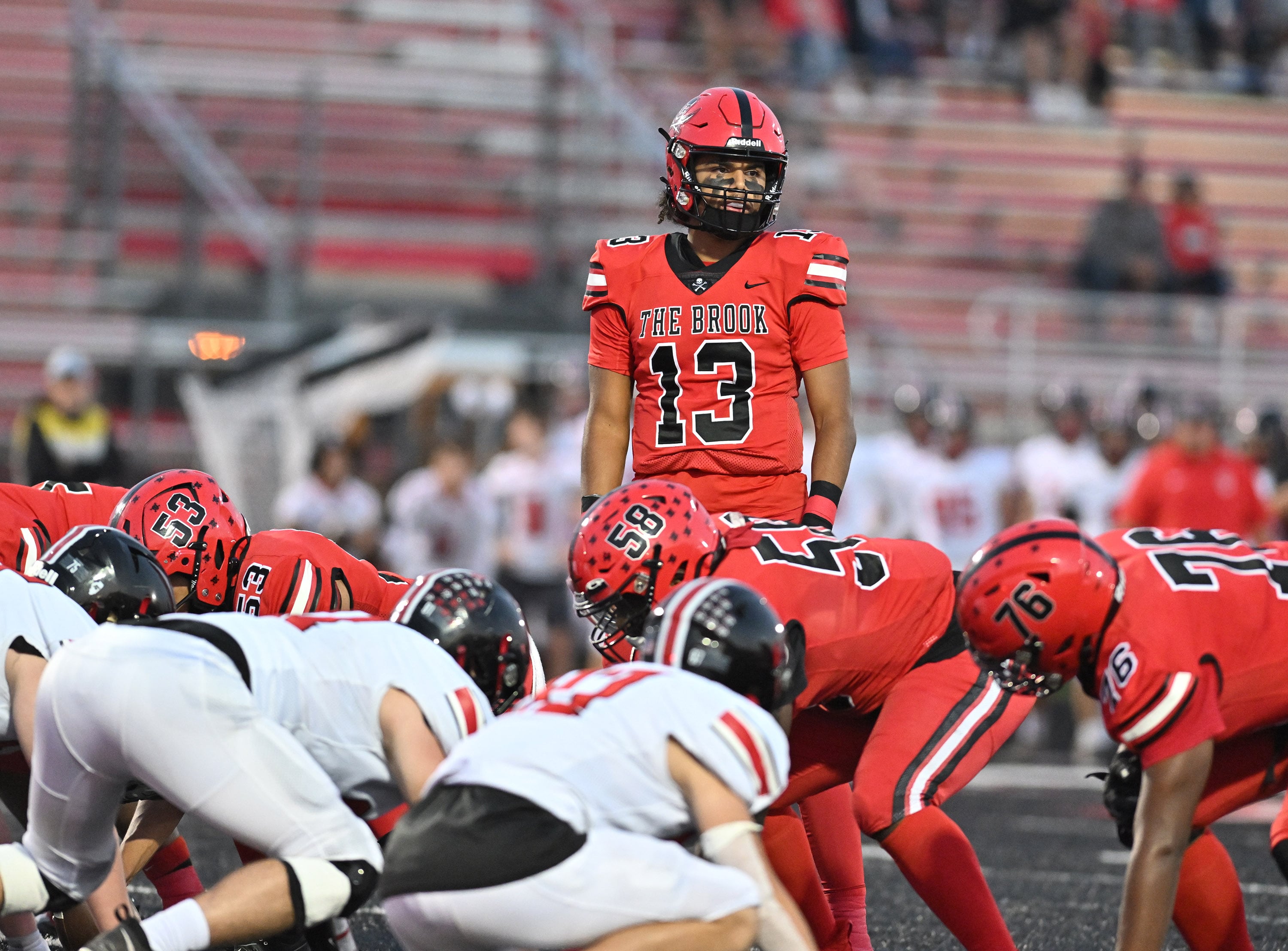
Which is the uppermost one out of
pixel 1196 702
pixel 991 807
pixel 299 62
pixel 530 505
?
pixel 299 62

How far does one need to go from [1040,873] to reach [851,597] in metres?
2.73

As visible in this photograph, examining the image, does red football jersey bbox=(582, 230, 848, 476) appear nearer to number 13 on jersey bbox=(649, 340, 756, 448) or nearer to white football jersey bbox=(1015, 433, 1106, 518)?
number 13 on jersey bbox=(649, 340, 756, 448)

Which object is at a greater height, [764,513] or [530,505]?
[764,513]

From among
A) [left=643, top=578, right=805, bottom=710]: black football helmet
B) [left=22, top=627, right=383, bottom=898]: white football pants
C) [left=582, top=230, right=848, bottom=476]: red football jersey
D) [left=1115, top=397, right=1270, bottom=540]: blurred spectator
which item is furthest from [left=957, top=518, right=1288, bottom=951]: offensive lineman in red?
[left=1115, top=397, right=1270, bottom=540]: blurred spectator

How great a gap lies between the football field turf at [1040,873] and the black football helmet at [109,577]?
1264mm

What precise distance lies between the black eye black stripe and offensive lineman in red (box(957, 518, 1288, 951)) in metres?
1.44

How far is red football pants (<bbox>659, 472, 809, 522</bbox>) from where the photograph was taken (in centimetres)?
501

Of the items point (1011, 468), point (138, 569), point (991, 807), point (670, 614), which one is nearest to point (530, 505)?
point (1011, 468)

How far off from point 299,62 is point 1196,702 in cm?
1270

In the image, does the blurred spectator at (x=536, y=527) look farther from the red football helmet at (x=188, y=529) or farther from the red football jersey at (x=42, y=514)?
the red football helmet at (x=188, y=529)

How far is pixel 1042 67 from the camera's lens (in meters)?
17.2

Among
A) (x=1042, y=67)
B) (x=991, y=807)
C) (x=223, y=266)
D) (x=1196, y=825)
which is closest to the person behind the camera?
(x=1196, y=825)

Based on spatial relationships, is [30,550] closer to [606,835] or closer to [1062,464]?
[606,835]

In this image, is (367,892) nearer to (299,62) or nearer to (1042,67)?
(299,62)
